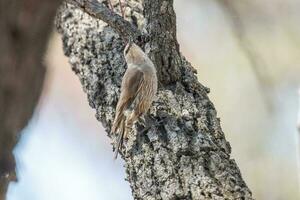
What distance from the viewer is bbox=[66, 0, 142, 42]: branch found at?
3.76m

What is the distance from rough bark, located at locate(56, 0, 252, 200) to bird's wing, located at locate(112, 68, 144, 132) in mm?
45

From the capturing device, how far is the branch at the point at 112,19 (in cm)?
376

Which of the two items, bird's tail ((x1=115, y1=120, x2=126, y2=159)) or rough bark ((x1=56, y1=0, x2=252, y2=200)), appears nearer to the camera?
rough bark ((x1=56, y1=0, x2=252, y2=200))

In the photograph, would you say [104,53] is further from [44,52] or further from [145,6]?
[44,52]

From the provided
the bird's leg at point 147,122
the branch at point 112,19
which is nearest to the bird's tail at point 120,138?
the bird's leg at point 147,122

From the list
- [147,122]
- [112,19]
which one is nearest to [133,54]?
[112,19]

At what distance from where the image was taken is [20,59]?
1148 millimetres

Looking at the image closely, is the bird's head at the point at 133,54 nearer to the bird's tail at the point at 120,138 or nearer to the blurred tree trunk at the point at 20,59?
the bird's tail at the point at 120,138

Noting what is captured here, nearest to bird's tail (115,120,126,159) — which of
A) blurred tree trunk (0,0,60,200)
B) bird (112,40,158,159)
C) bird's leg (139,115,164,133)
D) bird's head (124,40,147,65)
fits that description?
bird (112,40,158,159)

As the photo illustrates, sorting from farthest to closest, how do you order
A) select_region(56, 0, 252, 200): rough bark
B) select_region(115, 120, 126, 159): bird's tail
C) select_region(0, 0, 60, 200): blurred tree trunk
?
1. select_region(115, 120, 126, 159): bird's tail
2. select_region(56, 0, 252, 200): rough bark
3. select_region(0, 0, 60, 200): blurred tree trunk

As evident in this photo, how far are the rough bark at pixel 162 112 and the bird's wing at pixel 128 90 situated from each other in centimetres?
5

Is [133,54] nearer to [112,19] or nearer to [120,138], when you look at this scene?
[112,19]

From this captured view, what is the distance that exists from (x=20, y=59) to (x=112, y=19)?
8.62 ft

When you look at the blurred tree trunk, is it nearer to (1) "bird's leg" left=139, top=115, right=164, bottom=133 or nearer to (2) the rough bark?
(2) the rough bark
